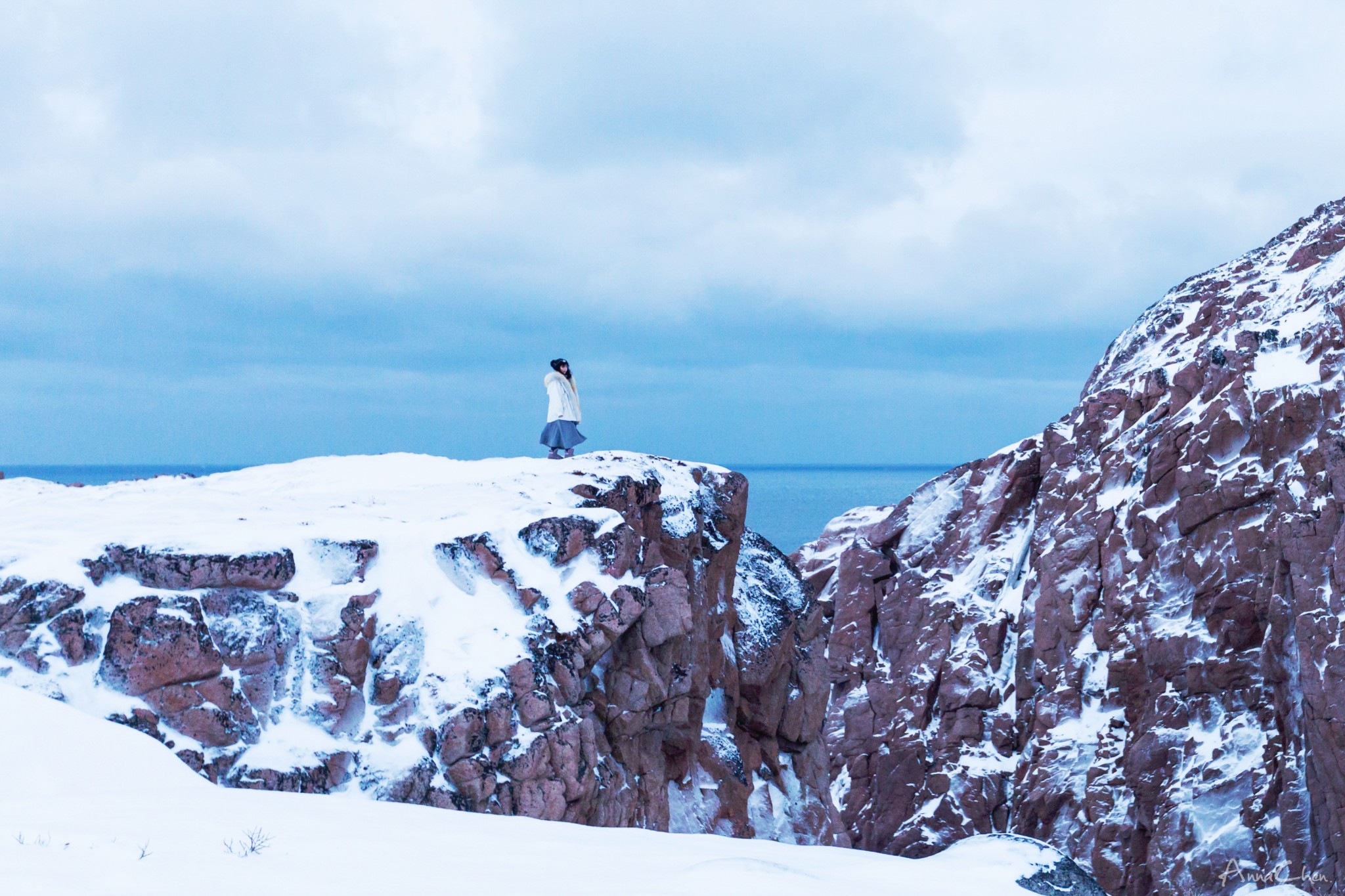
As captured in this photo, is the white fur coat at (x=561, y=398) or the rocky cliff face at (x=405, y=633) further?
the white fur coat at (x=561, y=398)

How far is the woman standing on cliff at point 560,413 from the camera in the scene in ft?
64.8

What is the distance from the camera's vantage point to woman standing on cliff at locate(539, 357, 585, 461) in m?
19.8

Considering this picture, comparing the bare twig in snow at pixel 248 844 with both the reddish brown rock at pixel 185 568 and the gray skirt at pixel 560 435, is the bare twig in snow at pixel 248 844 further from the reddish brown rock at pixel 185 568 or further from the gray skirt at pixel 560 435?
the gray skirt at pixel 560 435

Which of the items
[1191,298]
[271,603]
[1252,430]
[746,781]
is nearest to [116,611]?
[271,603]

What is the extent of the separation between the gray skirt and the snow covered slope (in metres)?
10.6

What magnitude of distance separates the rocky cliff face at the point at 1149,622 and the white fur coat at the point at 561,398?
53.6 feet

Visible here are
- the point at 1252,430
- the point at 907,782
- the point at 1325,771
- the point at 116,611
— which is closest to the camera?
the point at 116,611

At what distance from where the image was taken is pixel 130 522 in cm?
1384

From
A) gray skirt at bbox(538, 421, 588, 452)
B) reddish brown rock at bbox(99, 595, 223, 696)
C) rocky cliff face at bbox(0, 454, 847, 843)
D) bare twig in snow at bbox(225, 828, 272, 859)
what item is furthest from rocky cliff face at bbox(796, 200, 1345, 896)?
bare twig in snow at bbox(225, 828, 272, 859)

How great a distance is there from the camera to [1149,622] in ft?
93.3

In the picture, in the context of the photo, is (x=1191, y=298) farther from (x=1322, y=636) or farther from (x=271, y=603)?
(x=271, y=603)

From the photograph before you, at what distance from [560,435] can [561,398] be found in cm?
70

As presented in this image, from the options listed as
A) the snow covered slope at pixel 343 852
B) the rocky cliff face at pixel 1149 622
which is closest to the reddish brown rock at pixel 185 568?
the snow covered slope at pixel 343 852

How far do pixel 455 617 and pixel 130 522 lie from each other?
4291 mm
